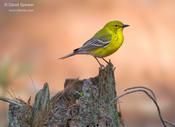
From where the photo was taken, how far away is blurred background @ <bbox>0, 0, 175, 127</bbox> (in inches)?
430

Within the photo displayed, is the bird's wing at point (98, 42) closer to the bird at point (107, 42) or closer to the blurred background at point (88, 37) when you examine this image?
the bird at point (107, 42)

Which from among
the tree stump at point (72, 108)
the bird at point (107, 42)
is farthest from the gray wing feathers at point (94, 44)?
the tree stump at point (72, 108)

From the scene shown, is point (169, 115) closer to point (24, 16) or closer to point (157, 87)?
point (157, 87)

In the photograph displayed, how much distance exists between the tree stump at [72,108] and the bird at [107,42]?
7.30 ft

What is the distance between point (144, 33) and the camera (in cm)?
1226

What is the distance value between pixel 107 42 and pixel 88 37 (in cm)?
436

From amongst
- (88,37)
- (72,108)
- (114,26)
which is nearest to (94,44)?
(114,26)

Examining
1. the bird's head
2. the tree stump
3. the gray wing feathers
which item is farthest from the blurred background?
the tree stump

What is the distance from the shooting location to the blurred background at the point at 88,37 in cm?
1092

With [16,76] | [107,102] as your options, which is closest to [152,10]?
[16,76]

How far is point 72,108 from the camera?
16.1 feet

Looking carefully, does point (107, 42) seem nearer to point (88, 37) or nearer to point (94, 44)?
point (94, 44)

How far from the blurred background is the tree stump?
14.7 feet

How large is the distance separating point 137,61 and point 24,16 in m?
2.29
